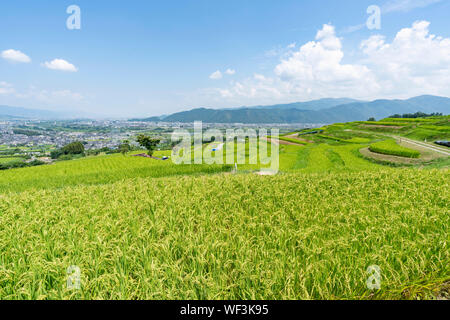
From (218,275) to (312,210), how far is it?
3809mm

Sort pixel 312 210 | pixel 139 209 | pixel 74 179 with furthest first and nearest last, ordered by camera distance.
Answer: pixel 74 179 → pixel 139 209 → pixel 312 210

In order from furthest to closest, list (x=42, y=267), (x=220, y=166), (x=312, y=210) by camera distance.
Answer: (x=220, y=166), (x=312, y=210), (x=42, y=267)

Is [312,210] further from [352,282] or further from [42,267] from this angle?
[42,267]

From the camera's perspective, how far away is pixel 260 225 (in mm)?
4695

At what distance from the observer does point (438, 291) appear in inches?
140

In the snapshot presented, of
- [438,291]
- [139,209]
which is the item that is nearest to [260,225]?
[438,291]
